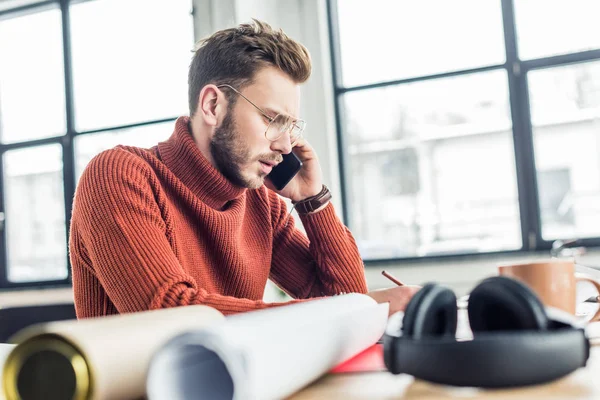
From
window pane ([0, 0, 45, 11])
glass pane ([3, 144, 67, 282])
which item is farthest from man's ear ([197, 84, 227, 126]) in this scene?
window pane ([0, 0, 45, 11])

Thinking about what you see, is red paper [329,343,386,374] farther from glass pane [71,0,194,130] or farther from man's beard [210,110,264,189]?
glass pane [71,0,194,130]

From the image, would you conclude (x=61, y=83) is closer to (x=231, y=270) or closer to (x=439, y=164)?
(x=439, y=164)

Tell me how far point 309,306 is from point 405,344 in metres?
0.11

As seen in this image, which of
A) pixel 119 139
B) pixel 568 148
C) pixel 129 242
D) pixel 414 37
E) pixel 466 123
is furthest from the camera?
pixel 119 139

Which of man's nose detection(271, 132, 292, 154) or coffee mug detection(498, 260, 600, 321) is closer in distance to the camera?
coffee mug detection(498, 260, 600, 321)

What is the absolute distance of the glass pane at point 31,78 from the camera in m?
4.19

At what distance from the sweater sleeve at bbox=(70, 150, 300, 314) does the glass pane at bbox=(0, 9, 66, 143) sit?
316 cm

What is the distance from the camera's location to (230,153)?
1546 mm

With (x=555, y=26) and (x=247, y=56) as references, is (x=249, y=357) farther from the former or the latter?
(x=555, y=26)

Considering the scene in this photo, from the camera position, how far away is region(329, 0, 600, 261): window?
3.13m

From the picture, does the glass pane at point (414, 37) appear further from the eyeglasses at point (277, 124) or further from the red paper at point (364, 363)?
the red paper at point (364, 363)

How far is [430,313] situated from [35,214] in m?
4.09

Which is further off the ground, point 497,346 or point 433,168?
point 433,168

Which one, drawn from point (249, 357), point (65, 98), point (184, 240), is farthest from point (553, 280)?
point (65, 98)
